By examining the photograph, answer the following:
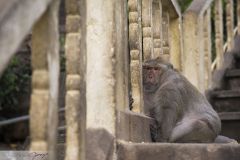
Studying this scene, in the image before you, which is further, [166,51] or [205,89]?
[205,89]

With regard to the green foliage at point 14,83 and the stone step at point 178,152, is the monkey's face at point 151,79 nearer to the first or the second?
the stone step at point 178,152

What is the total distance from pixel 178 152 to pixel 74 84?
4.61 ft

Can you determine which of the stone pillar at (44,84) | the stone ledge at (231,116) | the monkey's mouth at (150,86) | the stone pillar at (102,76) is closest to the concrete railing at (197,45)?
the stone ledge at (231,116)

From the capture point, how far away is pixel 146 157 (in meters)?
4.59

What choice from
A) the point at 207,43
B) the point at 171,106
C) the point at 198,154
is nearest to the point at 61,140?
the point at 171,106

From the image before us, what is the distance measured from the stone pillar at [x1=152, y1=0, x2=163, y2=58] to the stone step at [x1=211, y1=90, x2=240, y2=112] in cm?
208

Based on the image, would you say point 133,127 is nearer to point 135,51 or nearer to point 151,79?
point 135,51

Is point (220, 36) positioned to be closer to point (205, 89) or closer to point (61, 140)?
point (205, 89)

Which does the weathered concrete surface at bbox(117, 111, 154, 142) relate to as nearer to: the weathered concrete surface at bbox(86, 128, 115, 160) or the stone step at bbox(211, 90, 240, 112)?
the weathered concrete surface at bbox(86, 128, 115, 160)

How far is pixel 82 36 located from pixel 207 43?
203 inches

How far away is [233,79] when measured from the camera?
347 inches

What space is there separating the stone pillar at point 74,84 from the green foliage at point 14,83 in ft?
22.8

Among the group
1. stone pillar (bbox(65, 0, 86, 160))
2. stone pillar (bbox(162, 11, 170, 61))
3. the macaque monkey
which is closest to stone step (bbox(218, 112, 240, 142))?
stone pillar (bbox(162, 11, 170, 61))

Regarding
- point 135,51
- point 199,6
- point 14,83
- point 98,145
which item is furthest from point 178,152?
point 14,83
